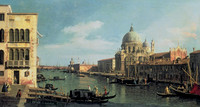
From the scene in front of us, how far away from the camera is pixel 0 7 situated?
90.9 ft

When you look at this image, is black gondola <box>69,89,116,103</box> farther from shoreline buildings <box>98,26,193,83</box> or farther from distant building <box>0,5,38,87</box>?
shoreline buildings <box>98,26,193,83</box>

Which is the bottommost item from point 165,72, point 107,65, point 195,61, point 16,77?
point 165,72

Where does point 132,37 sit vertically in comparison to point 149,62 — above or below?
above

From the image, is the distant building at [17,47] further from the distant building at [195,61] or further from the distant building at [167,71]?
the distant building at [195,61]

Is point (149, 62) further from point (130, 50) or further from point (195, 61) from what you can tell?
point (130, 50)

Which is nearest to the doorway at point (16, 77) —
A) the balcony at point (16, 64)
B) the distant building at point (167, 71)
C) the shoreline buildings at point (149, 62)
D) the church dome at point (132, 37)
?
the balcony at point (16, 64)

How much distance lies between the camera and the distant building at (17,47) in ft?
90.9

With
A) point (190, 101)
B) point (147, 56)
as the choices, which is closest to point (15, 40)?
point (190, 101)

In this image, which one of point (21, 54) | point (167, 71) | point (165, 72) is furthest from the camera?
point (165, 72)

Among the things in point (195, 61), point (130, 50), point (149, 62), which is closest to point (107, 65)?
point (130, 50)

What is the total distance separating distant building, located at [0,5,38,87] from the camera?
27703 millimetres

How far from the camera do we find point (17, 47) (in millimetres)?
27969

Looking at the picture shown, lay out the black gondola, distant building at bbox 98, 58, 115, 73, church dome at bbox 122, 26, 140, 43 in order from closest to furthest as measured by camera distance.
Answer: the black gondola, church dome at bbox 122, 26, 140, 43, distant building at bbox 98, 58, 115, 73

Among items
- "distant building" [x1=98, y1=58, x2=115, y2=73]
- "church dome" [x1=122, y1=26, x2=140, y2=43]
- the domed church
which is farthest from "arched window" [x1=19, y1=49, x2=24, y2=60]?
"distant building" [x1=98, y1=58, x2=115, y2=73]
